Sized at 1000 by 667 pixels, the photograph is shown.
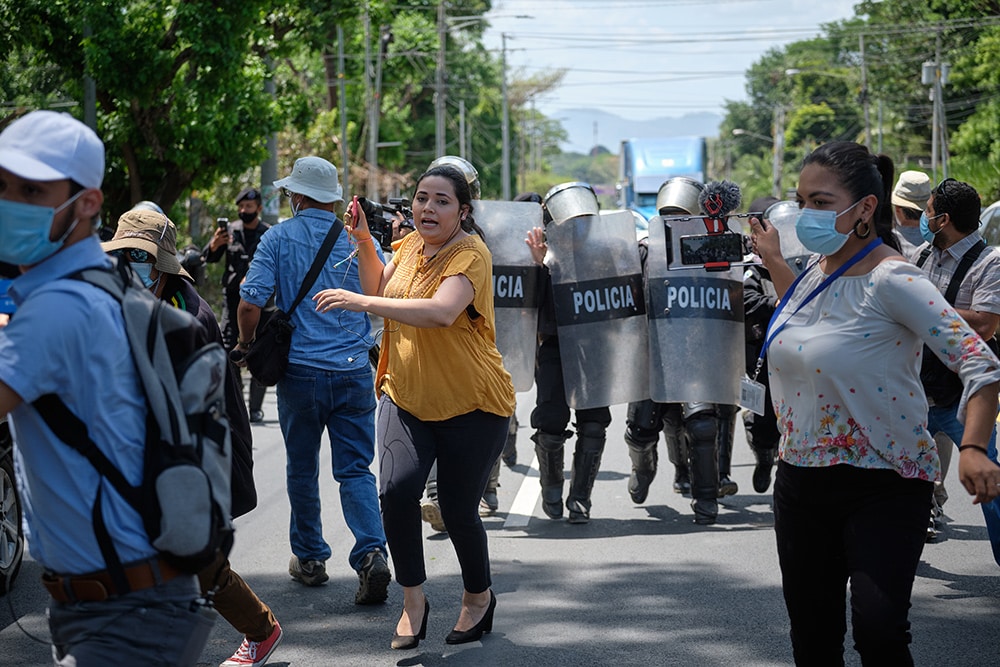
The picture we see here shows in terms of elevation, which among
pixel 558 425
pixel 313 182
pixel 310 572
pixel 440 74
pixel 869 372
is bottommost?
pixel 310 572

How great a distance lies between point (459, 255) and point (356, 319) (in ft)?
4.35

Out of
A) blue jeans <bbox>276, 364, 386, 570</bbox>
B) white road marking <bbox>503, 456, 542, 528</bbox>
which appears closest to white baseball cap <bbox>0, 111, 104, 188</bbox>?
blue jeans <bbox>276, 364, 386, 570</bbox>

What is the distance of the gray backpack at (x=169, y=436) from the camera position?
274cm

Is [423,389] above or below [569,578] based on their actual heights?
above

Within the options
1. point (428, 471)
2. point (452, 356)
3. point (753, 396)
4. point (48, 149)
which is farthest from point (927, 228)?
point (48, 149)

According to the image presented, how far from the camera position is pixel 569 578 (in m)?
6.30

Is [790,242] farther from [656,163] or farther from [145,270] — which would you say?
[656,163]

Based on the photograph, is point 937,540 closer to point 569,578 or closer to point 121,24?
point 569,578

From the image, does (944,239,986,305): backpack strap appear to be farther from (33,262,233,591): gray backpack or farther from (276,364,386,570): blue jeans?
(33,262,233,591): gray backpack

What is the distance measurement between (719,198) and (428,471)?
2619 millimetres

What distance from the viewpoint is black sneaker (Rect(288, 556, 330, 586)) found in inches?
241

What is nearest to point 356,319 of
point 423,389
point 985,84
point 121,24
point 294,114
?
point 423,389

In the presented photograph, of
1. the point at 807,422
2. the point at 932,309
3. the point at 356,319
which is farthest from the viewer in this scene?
the point at 356,319

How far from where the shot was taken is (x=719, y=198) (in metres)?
6.84
